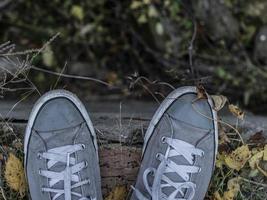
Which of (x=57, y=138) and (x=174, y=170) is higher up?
(x=57, y=138)

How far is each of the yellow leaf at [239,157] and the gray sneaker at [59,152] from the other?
1.65 ft

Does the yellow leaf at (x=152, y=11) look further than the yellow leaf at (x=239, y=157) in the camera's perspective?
Yes

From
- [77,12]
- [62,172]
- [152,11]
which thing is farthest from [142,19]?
[62,172]

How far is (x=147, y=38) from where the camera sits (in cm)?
280

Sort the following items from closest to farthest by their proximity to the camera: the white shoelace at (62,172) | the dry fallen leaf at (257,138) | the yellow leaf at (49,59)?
the white shoelace at (62,172), the dry fallen leaf at (257,138), the yellow leaf at (49,59)

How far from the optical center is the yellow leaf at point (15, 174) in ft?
6.12

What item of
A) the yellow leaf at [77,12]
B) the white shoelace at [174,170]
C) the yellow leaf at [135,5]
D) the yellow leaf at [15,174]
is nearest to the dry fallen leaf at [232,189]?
the white shoelace at [174,170]

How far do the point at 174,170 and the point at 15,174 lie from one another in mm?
579

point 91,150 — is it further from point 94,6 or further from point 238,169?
point 94,6

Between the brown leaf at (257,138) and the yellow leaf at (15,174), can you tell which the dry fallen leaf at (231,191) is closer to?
the brown leaf at (257,138)

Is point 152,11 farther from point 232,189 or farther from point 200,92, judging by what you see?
point 232,189

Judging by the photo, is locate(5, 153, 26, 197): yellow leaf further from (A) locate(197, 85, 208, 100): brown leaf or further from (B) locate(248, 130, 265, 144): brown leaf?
(B) locate(248, 130, 265, 144): brown leaf

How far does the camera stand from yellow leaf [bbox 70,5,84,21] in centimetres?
281

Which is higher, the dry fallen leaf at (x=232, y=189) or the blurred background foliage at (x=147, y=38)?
the blurred background foliage at (x=147, y=38)
